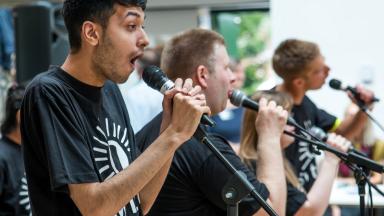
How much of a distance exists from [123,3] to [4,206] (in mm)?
1715

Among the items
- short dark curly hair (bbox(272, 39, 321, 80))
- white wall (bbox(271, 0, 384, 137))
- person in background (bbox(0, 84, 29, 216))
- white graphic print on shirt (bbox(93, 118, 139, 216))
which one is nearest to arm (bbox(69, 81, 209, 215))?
white graphic print on shirt (bbox(93, 118, 139, 216))

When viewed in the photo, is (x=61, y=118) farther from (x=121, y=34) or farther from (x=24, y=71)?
(x=24, y=71)

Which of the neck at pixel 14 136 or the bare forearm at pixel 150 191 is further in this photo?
the neck at pixel 14 136

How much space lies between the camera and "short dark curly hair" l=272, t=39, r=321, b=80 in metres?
3.32

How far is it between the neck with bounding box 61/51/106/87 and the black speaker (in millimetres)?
2032

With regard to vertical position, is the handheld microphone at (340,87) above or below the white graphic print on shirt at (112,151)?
below

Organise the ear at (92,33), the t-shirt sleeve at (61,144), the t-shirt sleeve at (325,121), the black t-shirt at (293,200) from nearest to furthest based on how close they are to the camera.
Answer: the t-shirt sleeve at (61,144) → the ear at (92,33) → the black t-shirt at (293,200) → the t-shirt sleeve at (325,121)

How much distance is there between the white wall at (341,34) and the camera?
16.6 feet

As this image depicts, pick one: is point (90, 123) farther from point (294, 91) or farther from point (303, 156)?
point (294, 91)

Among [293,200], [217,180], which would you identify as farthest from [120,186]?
[293,200]

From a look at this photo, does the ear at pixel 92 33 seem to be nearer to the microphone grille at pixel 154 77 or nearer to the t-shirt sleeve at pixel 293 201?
the microphone grille at pixel 154 77

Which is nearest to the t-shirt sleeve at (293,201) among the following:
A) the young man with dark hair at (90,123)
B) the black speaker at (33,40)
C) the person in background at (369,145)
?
the young man with dark hair at (90,123)

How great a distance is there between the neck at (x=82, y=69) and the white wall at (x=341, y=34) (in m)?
3.70

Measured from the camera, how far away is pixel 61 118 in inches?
→ 60.0
